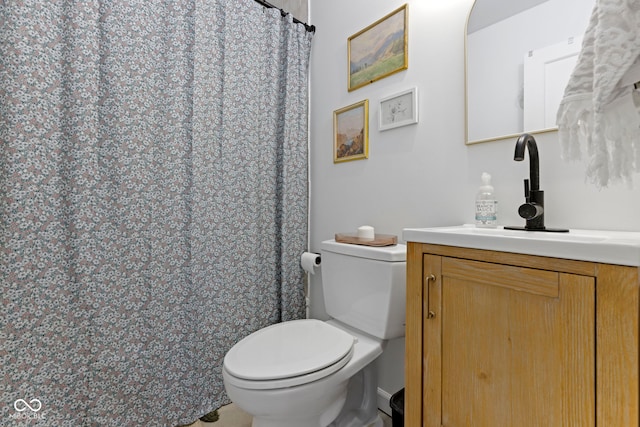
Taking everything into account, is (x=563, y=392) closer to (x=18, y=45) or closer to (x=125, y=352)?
(x=125, y=352)

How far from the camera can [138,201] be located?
1.25m

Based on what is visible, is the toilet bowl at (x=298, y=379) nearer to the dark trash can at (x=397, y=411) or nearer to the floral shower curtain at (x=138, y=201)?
the dark trash can at (x=397, y=411)

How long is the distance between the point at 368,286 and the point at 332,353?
0.28 m

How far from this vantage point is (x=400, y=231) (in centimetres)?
137

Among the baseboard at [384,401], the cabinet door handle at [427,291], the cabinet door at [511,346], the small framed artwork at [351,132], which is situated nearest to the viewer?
the cabinet door at [511,346]

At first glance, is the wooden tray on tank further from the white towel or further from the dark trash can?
the white towel

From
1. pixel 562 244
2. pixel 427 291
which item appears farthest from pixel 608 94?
pixel 427 291

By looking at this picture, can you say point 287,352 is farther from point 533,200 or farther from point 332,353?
point 533,200

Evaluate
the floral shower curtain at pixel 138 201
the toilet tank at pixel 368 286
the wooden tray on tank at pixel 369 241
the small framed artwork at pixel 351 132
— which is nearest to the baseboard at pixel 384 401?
the toilet tank at pixel 368 286

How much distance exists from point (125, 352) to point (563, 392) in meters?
1.39

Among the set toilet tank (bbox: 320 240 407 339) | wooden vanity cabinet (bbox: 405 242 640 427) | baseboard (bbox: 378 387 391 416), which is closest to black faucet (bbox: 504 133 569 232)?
wooden vanity cabinet (bbox: 405 242 640 427)

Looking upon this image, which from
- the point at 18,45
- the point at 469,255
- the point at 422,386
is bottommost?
the point at 422,386

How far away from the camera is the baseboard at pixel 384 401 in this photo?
1412mm

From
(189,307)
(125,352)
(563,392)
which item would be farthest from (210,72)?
(563,392)
